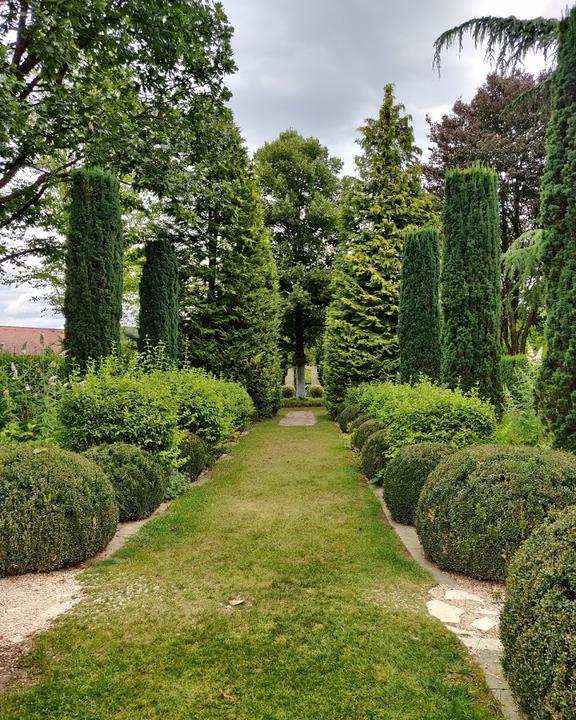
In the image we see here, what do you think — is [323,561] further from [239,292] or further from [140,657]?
[239,292]

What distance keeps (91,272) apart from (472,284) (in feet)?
20.9

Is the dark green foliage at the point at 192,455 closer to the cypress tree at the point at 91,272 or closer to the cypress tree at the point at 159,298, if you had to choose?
the cypress tree at the point at 91,272

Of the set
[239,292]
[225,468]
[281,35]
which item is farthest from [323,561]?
[239,292]

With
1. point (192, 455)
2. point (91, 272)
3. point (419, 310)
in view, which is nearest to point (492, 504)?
point (192, 455)

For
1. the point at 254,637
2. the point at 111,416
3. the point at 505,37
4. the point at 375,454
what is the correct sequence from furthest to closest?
the point at 375,454 → the point at 505,37 → the point at 111,416 → the point at 254,637

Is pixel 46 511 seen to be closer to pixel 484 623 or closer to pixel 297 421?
pixel 484 623

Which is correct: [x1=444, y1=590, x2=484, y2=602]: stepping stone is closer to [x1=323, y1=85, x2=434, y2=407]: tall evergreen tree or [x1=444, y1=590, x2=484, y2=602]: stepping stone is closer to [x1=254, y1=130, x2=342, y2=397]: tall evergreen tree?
[x1=323, y1=85, x2=434, y2=407]: tall evergreen tree

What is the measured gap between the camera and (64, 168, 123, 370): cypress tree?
801 cm

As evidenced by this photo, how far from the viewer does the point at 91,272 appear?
811cm

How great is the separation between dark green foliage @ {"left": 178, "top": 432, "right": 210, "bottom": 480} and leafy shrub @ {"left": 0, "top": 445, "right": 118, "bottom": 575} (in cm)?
285

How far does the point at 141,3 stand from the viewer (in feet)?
28.2

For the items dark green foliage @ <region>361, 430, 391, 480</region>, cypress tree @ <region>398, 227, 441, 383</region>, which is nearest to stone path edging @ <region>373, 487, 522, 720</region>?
dark green foliage @ <region>361, 430, 391, 480</region>

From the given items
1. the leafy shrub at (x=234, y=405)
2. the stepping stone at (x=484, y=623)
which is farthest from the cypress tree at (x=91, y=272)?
the stepping stone at (x=484, y=623)

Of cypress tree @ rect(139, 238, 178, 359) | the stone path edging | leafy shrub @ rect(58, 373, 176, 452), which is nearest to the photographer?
the stone path edging
